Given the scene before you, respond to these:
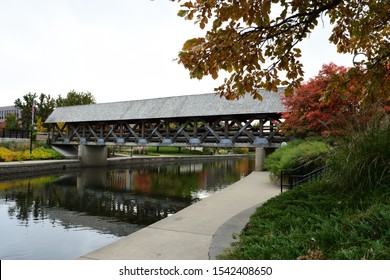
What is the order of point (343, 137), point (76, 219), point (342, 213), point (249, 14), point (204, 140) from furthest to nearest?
point (204, 140) → point (76, 219) → point (343, 137) → point (249, 14) → point (342, 213)

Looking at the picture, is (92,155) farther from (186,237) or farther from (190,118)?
(186,237)

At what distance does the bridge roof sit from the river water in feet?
16.5

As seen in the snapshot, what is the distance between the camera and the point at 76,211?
35.9 feet

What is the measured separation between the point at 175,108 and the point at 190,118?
52.9 inches

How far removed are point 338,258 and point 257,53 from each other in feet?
8.70

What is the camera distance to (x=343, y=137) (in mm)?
5258

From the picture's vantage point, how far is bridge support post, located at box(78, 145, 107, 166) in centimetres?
2939

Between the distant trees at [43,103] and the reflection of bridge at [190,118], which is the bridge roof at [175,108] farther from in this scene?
the distant trees at [43,103]

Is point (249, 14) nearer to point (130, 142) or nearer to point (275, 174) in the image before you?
point (275, 174)

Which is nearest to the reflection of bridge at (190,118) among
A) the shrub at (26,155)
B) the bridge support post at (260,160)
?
the bridge support post at (260,160)

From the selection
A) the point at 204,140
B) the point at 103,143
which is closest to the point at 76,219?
the point at 204,140

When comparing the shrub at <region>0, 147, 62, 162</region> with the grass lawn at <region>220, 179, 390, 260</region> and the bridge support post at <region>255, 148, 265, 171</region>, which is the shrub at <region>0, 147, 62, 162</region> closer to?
the bridge support post at <region>255, 148, 265, 171</region>

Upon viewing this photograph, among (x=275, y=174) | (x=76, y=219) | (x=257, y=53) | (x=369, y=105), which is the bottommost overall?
(x=76, y=219)

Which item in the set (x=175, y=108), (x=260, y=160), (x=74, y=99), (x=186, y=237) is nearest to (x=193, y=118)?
(x=175, y=108)
